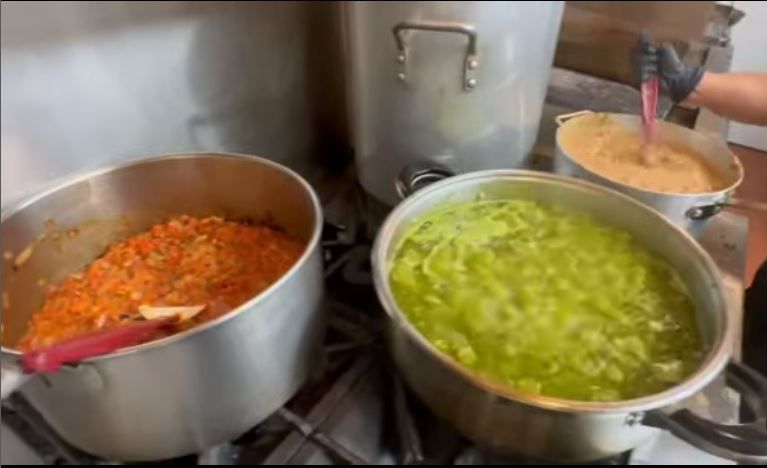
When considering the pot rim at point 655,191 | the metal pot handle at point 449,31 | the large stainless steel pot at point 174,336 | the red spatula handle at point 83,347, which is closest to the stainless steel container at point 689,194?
the pot rim at point 655,191

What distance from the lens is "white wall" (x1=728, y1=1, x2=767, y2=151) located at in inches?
17.8

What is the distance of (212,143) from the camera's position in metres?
0.76

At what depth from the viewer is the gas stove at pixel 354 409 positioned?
51 cm

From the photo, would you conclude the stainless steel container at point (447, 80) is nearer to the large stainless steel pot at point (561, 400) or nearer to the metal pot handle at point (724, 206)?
the large stainless steel pot at point (561, 400)

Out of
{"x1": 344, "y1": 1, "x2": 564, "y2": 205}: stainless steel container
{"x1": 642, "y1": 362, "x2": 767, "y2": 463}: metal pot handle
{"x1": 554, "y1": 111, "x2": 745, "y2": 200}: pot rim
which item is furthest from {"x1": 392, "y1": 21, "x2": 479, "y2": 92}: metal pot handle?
{"x1": 642, "y1": 362, "x2": 767, "y2": 463}: metal pot handle

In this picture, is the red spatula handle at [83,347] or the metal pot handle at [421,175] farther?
the metal pot handle at [421,175]

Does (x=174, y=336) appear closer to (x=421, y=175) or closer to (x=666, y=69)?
(x=421, y=175)

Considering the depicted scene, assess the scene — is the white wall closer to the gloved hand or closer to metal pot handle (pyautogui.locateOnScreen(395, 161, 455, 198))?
the gloved hand

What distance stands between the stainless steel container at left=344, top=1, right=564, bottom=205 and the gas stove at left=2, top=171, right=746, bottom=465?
85 mm

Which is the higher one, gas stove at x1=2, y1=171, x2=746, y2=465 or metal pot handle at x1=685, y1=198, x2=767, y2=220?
metal pot handle at x1=685, y1=198, x2=767, y2=220

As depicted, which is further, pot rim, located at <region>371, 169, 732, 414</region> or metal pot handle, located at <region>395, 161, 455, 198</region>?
metal pot handle, located at <region>395, 161, 455, 198</region>

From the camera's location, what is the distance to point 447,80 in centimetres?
48

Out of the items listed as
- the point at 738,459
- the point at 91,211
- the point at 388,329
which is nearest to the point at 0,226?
the point at 91,211

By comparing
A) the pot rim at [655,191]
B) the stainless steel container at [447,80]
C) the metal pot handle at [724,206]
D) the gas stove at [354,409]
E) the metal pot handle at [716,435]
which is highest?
the stainless steel container at [447,80]
